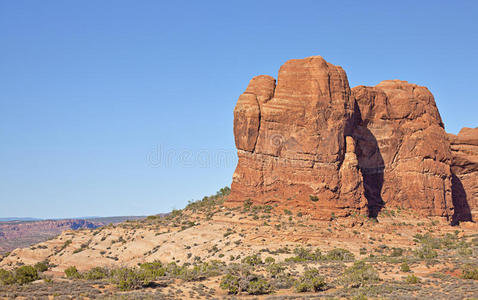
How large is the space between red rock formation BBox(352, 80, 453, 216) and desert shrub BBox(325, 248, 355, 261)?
621 inches

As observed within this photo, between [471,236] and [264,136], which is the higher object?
[264,136]

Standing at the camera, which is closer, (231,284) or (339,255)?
(231,284)

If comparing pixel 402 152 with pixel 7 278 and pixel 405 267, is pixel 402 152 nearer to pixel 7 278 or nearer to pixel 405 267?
pixel 405 267

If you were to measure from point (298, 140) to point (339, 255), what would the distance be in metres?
14.2

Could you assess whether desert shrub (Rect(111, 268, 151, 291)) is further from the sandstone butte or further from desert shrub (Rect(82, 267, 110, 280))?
the sandstone butte

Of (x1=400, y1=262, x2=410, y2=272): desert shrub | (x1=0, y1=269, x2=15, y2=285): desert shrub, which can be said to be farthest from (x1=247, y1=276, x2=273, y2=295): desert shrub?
(x1=0, y1=269, x2=15, y2=285): desert shrub

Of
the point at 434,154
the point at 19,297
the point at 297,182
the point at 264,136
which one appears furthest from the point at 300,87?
the point at 19,297

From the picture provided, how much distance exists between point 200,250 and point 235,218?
19.3ft

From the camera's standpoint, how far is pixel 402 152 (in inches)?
2422

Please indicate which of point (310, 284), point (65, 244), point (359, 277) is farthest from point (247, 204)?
point (310, 284)

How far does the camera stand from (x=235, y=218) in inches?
2076

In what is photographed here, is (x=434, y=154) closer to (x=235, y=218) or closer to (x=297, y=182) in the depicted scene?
(x=297, y=182)

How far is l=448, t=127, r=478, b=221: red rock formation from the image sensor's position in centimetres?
6744

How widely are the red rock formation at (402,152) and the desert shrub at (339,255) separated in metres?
15.8
